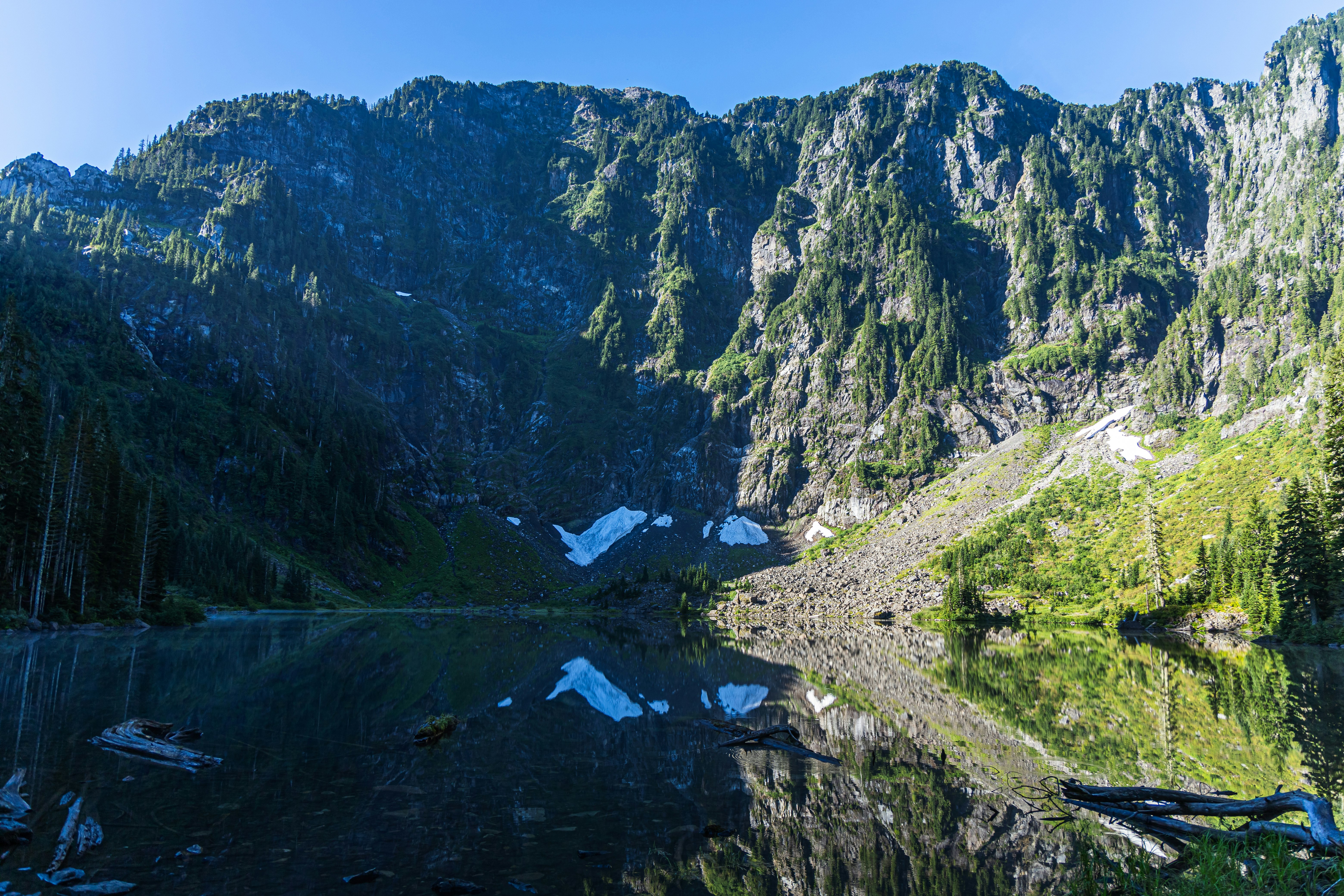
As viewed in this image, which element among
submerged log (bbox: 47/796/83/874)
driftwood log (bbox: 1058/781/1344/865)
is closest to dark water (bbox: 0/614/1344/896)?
submerged log (bbox: 47/796/83/874)

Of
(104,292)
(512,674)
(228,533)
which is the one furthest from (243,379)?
(512,674)

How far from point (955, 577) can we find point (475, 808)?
127191mm

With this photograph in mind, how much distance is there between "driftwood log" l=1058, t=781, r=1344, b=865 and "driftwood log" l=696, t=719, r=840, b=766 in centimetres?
1014

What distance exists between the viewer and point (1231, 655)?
5375 cm

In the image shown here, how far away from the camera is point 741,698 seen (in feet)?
107

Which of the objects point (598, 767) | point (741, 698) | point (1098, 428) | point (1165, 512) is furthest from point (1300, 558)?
point (1098, 428)

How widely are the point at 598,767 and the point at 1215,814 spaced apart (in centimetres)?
1397

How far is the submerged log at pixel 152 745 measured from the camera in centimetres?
1575

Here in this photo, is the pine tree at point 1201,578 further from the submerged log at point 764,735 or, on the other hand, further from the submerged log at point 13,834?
the submerged log at point 13,834

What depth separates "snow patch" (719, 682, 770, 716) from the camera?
2892 cm

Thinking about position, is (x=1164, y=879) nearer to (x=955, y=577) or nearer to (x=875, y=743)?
(x=875, y=743)

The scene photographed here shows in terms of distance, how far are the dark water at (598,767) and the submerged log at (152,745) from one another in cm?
39

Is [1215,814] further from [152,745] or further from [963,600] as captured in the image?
[963,600]

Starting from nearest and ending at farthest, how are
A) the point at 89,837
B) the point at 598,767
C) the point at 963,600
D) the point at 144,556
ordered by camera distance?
the point at 89,837 → the point at 598,767 → the point at 144,556 → the point at 963,600
